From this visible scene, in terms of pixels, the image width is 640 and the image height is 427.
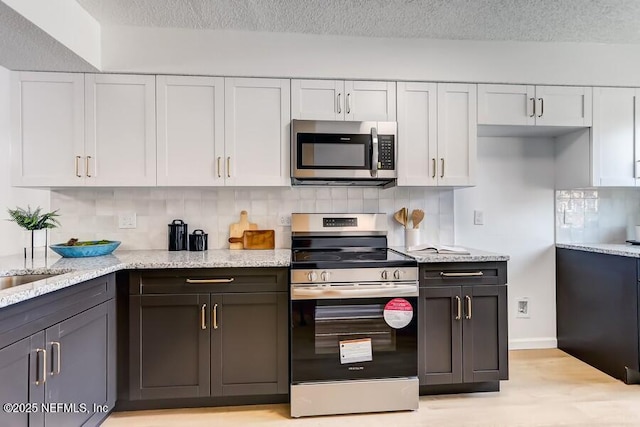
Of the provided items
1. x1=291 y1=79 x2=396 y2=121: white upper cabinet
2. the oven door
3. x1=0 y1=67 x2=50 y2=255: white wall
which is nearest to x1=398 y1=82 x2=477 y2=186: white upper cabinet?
x1=291 y1=79 x2=396 y2=121: white upper cabinet

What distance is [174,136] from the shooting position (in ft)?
7.85

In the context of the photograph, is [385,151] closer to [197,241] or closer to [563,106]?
[563,106]

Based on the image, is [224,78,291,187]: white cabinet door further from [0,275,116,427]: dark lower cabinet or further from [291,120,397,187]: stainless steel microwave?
[0,275,116,427]: dark lower cabinet

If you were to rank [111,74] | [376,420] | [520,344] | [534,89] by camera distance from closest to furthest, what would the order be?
[376,420], [111,74], [534,89], [520,344]

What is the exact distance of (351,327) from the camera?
210 centimetres

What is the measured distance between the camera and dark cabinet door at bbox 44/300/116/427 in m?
1.49

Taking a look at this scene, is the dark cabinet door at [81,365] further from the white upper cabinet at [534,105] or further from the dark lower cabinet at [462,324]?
the white upper cabinet at [534,105]

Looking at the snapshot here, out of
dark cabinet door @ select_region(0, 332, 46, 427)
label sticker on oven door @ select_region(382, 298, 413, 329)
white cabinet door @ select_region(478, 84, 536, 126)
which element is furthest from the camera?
white cabinet door @ select_region(478, 84, 536, 126)

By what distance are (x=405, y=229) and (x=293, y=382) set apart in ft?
4.45

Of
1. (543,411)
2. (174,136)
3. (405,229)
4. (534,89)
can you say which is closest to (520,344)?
(543,411)

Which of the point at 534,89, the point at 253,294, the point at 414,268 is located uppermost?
the point at 534,89

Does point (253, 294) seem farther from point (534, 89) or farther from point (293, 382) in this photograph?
point (534, 89)

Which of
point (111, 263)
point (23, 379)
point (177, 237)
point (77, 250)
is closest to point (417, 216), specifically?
point (177, 237)

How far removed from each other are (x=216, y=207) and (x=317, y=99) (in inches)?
41.9
